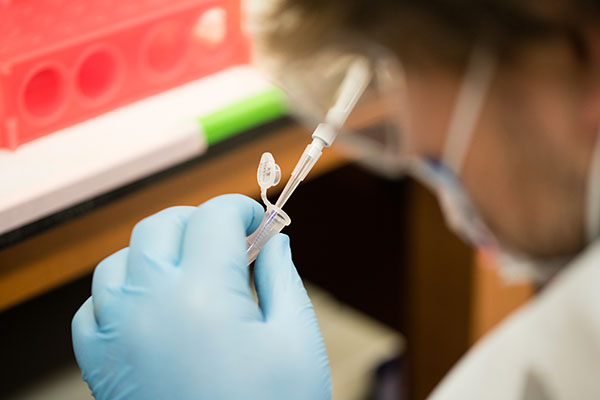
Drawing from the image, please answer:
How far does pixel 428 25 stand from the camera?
665 mm

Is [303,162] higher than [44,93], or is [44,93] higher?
[44,93]

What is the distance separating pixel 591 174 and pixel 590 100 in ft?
0.29

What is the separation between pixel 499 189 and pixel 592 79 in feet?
0.50

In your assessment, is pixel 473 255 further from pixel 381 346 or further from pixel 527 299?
pixel 381 346

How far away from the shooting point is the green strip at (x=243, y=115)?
903mm

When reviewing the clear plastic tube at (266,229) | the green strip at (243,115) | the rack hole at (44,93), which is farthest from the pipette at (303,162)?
the rack hole at (44,93)

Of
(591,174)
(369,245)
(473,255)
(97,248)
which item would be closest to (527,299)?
(473,255)

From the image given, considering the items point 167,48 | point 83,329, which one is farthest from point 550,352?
point 167,48

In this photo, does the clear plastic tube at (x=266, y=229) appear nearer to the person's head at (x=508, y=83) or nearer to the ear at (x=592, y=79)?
the person's head at (x=508, y=83)

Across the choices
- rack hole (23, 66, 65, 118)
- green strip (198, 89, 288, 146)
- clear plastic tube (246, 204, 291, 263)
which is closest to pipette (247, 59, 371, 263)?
clear plastic tube (246, 204, 291, 263)

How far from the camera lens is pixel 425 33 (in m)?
0.67

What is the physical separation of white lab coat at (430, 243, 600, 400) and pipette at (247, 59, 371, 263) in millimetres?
224

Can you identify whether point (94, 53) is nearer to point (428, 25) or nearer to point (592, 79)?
point (428, 25)

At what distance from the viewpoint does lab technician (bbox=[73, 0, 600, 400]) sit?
0.67 meters
